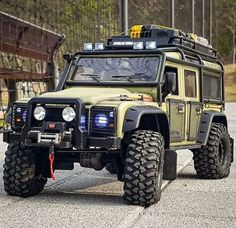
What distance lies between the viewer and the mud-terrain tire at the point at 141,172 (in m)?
8.27

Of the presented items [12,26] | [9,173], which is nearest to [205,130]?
[9,173]

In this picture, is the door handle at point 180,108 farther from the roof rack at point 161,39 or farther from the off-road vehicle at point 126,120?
the roof rack at point 161,39

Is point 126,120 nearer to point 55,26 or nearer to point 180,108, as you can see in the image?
point 180,108

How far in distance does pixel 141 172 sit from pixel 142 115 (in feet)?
2.21

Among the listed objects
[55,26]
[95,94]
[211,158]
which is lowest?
[211,158]

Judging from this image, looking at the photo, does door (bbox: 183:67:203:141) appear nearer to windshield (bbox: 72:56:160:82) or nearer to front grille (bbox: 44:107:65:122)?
windshield (bbox: 72:56:160:82)

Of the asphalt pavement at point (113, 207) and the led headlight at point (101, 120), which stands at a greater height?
the led headlight at point (101, 120)

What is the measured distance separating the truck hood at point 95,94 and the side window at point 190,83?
1250 mm

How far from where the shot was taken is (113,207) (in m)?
8.27

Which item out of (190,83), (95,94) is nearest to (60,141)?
(95,94)

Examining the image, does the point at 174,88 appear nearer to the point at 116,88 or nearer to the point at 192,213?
the point at 116,88

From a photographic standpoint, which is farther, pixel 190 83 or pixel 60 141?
pixel 190 83

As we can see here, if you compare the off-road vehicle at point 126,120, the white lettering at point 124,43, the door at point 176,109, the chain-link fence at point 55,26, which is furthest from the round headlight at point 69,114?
the chain-link fence at point 55,26

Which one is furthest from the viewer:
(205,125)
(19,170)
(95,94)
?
(205,125)
